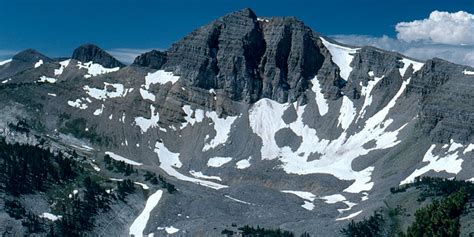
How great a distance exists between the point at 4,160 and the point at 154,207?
38701mm

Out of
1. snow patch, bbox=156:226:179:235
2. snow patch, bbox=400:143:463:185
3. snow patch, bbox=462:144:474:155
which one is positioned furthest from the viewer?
snow patch, bbox=462:144:474:155

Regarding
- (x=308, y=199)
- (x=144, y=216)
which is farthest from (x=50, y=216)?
(x=308, y=199)

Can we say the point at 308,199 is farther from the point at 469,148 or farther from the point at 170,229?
the point at 170,229

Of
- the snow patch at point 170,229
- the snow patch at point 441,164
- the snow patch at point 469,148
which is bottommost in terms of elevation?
the snow patch at point 170,229

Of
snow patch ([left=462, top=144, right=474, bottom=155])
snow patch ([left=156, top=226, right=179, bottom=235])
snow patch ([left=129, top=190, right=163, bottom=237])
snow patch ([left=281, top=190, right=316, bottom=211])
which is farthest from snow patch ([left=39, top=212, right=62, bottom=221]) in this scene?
snow patch ([left=462, top=144, right=474, bottom=155])

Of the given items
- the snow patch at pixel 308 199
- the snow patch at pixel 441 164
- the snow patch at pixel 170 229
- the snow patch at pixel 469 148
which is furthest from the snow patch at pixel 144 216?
the snow patch at pixel 469 148

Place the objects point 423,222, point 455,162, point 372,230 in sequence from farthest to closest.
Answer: point 455,162
point 372,230
point 423,222

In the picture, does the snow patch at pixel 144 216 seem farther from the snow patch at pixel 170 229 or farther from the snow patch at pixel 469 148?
the snow patch at pixel 469 148

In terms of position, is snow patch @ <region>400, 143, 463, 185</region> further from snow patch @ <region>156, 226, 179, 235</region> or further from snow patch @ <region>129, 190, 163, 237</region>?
snow patch @ <region>156, 226, 179, 235</region>

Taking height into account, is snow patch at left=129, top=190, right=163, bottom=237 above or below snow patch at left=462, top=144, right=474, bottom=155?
below

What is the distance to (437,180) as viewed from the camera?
544ft

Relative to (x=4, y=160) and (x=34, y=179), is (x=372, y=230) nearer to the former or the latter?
(x=34, y=179)

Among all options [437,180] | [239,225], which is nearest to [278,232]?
[239,225]

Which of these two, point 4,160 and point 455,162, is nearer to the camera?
point 4,160
